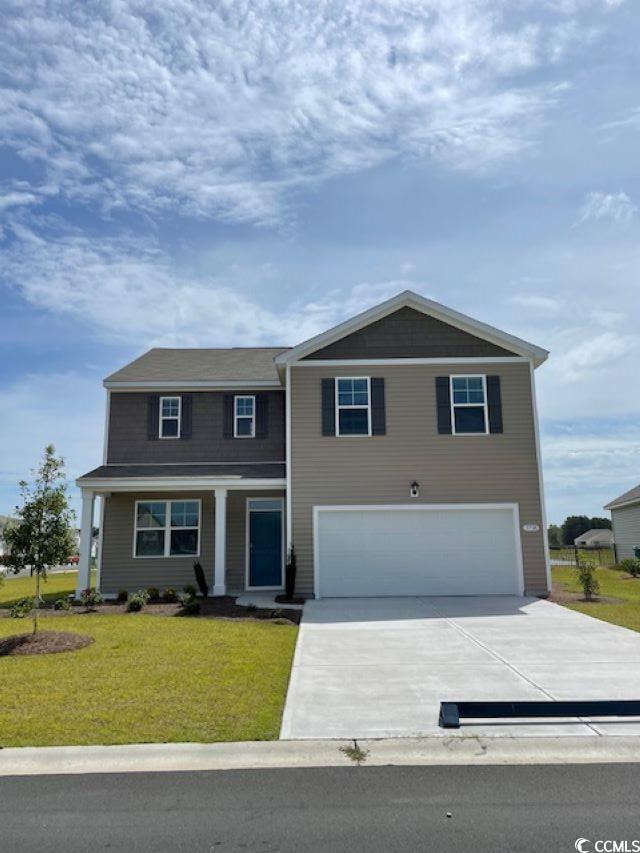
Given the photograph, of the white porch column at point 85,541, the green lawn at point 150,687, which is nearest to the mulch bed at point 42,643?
the green lawn at point 150,687

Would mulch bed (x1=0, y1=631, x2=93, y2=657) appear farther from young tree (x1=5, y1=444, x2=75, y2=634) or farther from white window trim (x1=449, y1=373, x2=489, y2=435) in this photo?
white window trim (x1=449, y1=373, x2=489, y2=435)

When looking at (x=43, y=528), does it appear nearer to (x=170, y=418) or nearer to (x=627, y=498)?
(x=170, y=418)

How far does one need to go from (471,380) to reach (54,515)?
412 inches

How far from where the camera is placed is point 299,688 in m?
6.98

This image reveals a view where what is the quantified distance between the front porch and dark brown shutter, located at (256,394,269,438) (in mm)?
1761

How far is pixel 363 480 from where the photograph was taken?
1537 centimetres

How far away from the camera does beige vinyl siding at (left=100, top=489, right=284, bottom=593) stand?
1659 cm

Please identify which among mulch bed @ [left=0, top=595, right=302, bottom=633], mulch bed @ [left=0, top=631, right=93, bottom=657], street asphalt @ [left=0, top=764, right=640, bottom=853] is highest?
mulch bed @ [left=0, top=595, right=302, bottom=633]

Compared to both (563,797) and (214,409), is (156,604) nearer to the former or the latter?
(214,409)

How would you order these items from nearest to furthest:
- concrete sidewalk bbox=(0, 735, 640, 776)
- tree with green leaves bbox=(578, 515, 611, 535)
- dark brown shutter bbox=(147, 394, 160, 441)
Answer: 1. concrete sidewalk bbox=(0, 735, 640, 776)
2. dark brown shutter bbox=(147, 394, 160, 441)
3. tree with green leaves bbox=(578, 515, 611, 535)

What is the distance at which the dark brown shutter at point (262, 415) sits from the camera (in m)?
17.6

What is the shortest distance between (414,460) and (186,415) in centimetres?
661

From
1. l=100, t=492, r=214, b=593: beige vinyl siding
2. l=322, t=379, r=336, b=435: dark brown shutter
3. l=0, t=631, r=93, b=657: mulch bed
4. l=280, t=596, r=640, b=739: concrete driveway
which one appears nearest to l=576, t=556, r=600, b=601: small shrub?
l=280, t=596, r=640, b=739: concrete driveway

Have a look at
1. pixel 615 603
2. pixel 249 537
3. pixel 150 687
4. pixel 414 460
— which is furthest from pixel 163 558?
pixel 615 603
